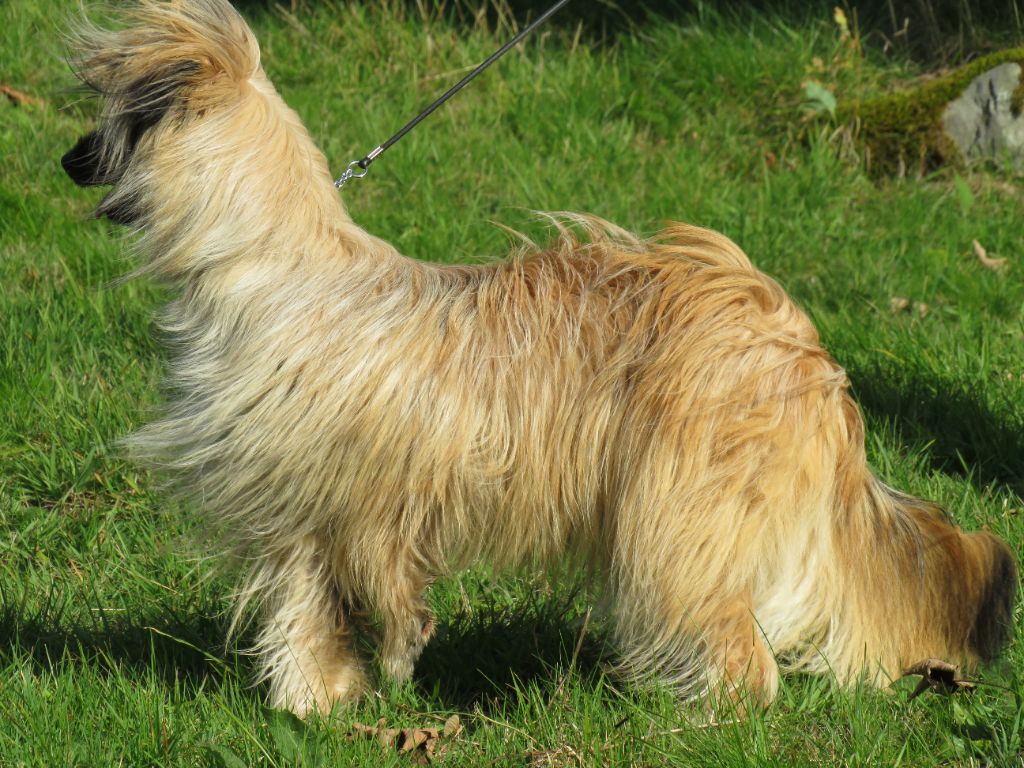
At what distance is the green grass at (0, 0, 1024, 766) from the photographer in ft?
10.3

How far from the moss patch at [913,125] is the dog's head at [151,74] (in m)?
4.85

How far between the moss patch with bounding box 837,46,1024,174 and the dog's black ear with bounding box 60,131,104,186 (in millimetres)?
5053

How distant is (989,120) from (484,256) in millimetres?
4158

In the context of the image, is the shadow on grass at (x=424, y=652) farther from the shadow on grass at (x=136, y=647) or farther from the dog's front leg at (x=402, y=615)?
the dog's front leg at (x=402, y=615)

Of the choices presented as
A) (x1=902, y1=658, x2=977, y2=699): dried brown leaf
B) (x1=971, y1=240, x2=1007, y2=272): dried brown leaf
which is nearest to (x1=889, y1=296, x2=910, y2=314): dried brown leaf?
(x1=971, y1=240, x2=1007, y2=272): dried brown leaf

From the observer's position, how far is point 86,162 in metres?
3.21

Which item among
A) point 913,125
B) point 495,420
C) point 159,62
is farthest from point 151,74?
point 913,125

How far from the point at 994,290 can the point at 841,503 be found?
10.5ft

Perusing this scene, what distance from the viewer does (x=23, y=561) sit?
410 cm

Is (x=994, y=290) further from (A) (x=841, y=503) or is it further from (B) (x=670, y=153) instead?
(A) (x=841, y=503)

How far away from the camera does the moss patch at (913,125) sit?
7047 millimetres

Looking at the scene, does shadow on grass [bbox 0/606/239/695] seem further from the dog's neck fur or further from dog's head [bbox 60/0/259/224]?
dog's head [bbox 60/0/259/224]

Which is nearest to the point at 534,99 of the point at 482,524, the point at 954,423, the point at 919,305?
the point at 919,305

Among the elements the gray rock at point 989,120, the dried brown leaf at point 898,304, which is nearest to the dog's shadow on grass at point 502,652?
the dried brown leaf at point 898,304
